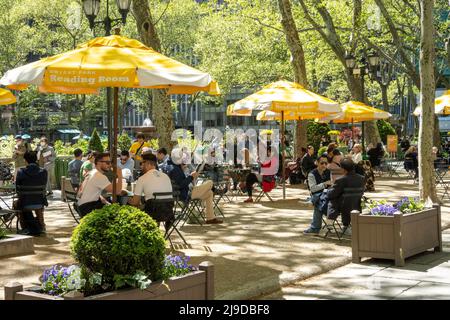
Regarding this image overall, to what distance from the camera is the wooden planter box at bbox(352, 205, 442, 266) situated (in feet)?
29.2

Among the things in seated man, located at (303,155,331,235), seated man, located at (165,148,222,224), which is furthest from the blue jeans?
seated man, located at (165,148,222,224)

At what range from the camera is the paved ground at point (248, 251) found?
25.7ft

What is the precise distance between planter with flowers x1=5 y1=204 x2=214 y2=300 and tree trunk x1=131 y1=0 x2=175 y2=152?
1305cm

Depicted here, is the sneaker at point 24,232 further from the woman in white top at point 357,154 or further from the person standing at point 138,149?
the woman in white top at point 357,154

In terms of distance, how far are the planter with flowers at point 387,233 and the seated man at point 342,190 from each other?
2.98 feet

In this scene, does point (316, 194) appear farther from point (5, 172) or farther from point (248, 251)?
point (5, 172)

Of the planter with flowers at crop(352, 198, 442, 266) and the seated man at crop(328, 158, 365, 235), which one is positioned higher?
the seated man at crop(328, 158, 365, 235)

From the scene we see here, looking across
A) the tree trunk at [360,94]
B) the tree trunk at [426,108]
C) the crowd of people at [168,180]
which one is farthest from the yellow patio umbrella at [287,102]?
the tree trunk at [360,94]

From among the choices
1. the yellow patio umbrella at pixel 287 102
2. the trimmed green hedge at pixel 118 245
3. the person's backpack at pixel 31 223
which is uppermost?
the yellow patio umbrella at pixel 287 102

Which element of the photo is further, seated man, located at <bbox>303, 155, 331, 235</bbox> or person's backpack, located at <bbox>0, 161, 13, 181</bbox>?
person's backpack, located at <bbox>0, 161, 13, 181</bbox>

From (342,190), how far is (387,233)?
152 centimetres

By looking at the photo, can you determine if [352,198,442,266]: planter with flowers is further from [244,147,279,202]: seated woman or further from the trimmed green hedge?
[244,147,279,202]: seated woman

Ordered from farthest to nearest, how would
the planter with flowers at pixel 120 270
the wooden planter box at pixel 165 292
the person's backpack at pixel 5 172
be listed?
the person's backpack at pixel 5 172 → the planter with flowers at pixel 120 270 → the wooden planter box at pixel 165 292
